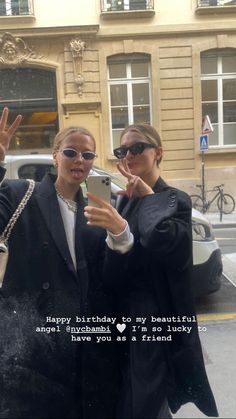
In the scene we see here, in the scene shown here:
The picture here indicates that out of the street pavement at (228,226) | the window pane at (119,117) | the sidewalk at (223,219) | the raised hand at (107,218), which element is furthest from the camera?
the street pavement at (228,226)

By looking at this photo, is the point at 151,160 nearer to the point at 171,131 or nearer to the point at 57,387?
the point at 171,131

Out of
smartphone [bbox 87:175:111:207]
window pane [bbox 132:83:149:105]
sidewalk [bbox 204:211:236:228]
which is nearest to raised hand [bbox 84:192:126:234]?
smartphone [bbox 87:175:111:207]

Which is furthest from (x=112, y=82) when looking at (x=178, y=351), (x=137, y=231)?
(x=178, y=351)

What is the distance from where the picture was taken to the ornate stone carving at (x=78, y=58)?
1911 millimetres

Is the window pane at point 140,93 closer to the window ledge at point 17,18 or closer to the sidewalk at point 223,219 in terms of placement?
the window ledge at point 17,18

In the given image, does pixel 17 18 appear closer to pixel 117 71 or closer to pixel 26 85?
pixel 26 85

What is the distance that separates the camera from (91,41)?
194 cm

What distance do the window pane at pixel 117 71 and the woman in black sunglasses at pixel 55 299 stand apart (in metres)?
0.63

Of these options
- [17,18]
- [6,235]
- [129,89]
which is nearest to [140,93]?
[129,89]

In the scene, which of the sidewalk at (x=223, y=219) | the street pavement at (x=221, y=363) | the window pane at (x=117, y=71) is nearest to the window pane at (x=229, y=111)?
the window pane at (x=117, y=71)

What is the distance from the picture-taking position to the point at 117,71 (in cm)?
192

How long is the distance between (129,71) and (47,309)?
43.8 inches

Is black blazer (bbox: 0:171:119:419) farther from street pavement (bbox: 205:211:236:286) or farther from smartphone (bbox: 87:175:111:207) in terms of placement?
street pavement (bbox: 205:211:236:286)

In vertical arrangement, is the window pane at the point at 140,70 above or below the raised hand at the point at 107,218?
above
